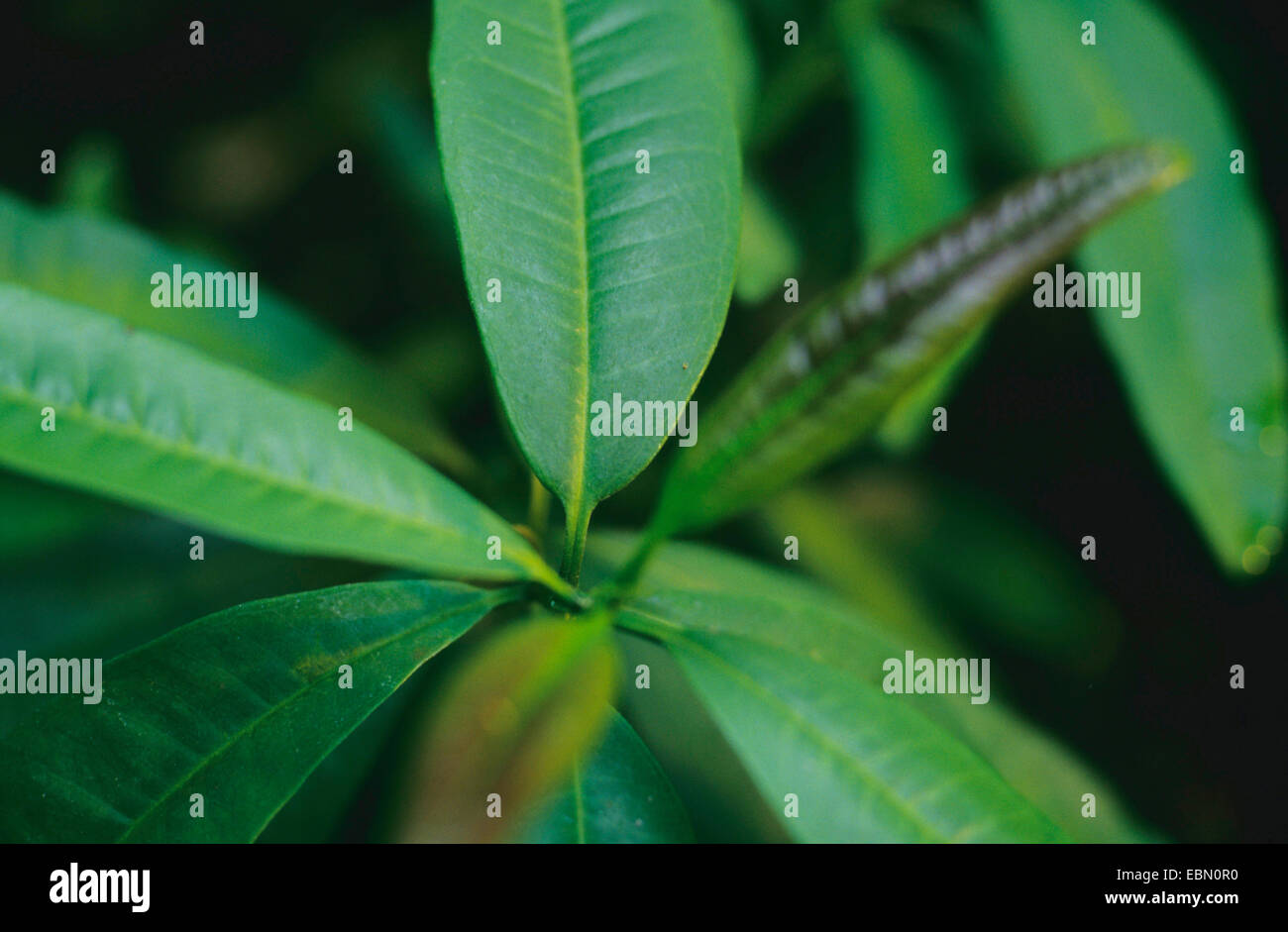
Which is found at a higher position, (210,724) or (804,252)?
(804,252)

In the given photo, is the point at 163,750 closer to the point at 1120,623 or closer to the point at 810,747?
the point at 810,747

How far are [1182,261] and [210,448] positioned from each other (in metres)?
0.97

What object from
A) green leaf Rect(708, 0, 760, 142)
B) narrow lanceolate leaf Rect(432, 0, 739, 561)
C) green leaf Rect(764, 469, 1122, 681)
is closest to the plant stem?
narrow lanceolate leaf Rect(432, 0, 739, 561)

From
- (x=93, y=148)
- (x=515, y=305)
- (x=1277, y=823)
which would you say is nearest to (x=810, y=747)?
(x=515, y=305)

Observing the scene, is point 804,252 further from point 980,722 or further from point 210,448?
point 210,448

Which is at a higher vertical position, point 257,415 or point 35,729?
point 257,415

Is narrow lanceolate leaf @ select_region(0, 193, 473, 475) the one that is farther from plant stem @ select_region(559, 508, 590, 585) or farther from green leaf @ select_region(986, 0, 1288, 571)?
green leaf @ select_region(986, 0, 1288, 571)

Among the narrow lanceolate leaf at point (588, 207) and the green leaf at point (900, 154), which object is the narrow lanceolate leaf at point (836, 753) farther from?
the green leaf at point (900, 154)

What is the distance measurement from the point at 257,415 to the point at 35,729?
249mm

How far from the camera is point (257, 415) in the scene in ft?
1.85

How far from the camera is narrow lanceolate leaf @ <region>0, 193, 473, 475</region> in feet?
3.00

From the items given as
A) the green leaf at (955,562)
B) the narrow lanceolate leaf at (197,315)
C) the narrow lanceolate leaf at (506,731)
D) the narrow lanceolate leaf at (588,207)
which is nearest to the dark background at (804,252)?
the green leaf at (955,562)

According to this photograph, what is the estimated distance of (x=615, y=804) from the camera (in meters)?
0.63

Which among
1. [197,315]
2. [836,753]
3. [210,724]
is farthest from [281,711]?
[197,315]
